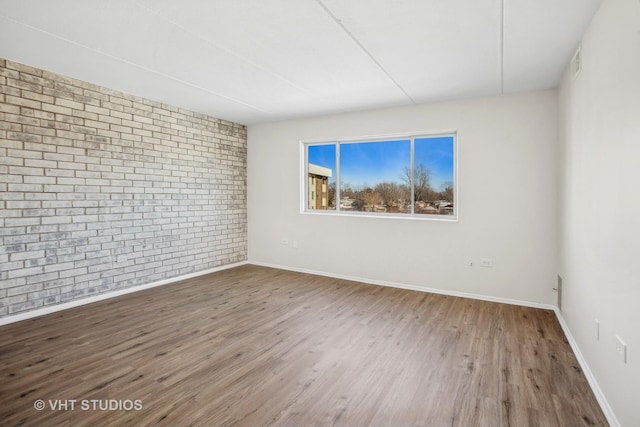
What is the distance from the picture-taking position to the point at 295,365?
101 inches

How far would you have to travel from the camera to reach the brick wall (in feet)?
10.8

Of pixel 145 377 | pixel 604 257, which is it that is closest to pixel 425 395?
pixel 604 257

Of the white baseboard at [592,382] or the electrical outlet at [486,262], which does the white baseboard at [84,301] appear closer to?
the electrical outlet at [486,262]

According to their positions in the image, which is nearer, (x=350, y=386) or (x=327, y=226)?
(x=350, y=386)

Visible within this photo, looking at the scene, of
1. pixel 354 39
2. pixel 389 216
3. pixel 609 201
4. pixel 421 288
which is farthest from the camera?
pixel 389 216

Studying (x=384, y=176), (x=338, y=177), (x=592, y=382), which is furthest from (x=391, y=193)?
(x=592, y=382)

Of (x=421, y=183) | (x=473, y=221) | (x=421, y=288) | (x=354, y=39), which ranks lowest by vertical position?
(x=421, y=288)

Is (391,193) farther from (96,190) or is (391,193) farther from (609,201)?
(96,190)

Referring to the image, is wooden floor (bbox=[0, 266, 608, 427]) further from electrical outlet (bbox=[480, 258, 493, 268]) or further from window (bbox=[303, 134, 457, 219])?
window (bbox=[303, 134, 457, 219])

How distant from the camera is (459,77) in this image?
3.44 meters

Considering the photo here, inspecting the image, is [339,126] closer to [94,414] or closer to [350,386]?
[350,386]

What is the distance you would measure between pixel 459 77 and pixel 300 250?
3471mm

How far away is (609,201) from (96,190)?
4.77 m

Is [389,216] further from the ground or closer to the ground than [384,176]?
closer to the ground
